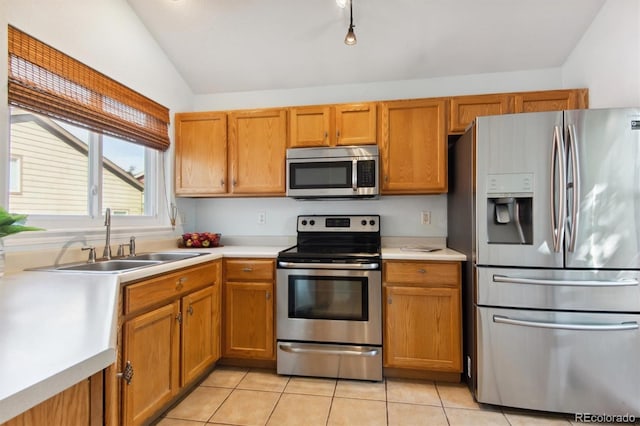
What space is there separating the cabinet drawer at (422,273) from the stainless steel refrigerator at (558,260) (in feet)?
0.64

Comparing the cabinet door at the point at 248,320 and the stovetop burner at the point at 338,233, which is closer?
the cabinet door at the point at 248,320

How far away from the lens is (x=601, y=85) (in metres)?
2.19

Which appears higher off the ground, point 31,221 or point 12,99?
point 12,99

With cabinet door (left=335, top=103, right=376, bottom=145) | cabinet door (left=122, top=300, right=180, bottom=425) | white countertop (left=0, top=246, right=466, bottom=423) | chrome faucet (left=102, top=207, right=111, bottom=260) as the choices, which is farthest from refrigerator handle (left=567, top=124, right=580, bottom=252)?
chrome faucet (left=102, top=207, right=111, bottom=260)

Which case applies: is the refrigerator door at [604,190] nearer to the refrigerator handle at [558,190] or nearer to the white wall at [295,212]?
the refrigerator handle at [558,190]

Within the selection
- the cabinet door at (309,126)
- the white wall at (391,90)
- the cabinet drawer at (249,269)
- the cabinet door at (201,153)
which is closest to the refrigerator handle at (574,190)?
the white wall at (391,90)

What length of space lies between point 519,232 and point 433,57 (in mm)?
1561

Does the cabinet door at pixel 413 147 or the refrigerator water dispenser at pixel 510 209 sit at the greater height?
the cabinet door at pixel 413 147

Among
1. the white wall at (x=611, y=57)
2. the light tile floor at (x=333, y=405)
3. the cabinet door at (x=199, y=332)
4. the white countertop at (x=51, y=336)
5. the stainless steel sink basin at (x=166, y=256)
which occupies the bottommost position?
the light tile floor at (x=333, y=405)

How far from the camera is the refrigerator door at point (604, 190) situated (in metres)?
1.73

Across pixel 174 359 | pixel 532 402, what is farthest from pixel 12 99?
pixel 532 402

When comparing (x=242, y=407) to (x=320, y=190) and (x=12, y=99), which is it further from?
(x=12, y=99)

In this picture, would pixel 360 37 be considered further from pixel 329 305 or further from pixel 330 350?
pixel 330 350

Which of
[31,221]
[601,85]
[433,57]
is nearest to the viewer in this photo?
[31,221]
